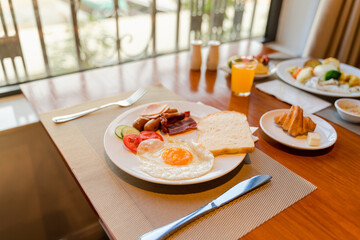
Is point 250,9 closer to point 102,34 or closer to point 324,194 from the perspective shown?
point 102,34

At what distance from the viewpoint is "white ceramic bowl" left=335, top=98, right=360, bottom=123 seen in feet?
3.97

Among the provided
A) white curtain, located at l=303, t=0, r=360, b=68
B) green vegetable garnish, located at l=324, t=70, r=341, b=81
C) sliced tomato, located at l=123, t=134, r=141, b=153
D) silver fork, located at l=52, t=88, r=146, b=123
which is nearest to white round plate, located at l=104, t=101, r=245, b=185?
sliced tomato, located at l=123, t=134, r=141, b=153

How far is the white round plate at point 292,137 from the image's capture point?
3.49 ft

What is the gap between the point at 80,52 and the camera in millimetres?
1940

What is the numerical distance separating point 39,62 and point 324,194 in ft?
5.70

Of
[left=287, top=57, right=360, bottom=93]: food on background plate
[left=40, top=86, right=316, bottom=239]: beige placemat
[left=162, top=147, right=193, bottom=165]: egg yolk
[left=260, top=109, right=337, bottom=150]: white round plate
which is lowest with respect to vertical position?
[left=40, top=86, right=316, bottom=239]: beige placemat

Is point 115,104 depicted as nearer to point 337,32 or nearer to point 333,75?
point 333,75

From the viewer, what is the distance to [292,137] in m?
1.11

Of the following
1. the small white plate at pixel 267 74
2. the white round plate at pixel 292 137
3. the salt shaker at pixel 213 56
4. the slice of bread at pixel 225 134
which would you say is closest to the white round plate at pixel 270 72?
the small white plate at pixel 267 74

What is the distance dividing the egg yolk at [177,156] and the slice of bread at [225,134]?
0.25 ft

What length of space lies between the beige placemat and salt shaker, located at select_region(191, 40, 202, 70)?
786mm

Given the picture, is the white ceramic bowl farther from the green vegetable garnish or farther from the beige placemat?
the beige placemat

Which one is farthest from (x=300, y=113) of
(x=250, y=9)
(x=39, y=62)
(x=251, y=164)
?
(x=250, y=9)

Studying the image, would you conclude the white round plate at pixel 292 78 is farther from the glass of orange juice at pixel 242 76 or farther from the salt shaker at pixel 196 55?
the salt shaker at pixel 196 55
